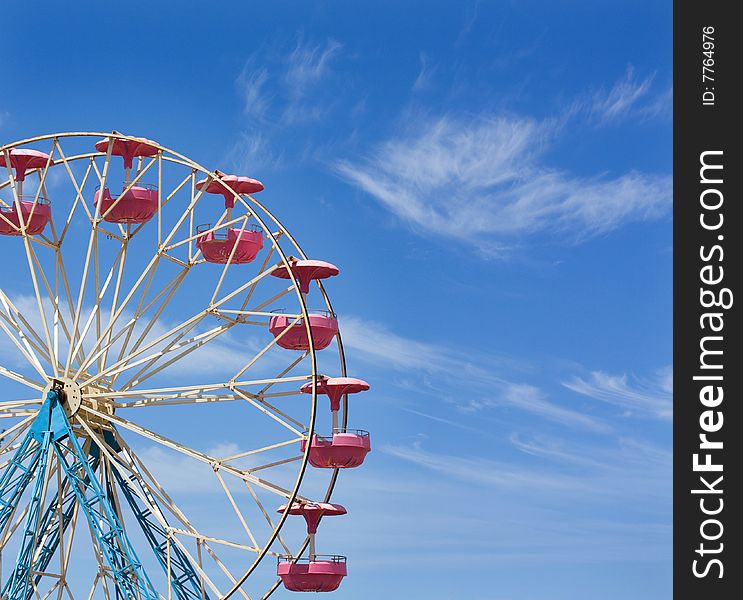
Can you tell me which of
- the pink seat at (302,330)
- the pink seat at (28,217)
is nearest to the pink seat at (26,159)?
the pink seat at (28,217)

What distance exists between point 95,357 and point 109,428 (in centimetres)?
163

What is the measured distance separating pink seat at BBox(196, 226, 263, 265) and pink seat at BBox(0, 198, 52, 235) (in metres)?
3.60

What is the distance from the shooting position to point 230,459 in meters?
31.0

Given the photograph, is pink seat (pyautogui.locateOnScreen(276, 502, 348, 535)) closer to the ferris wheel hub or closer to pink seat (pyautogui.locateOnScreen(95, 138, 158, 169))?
the ferris wheel hub
